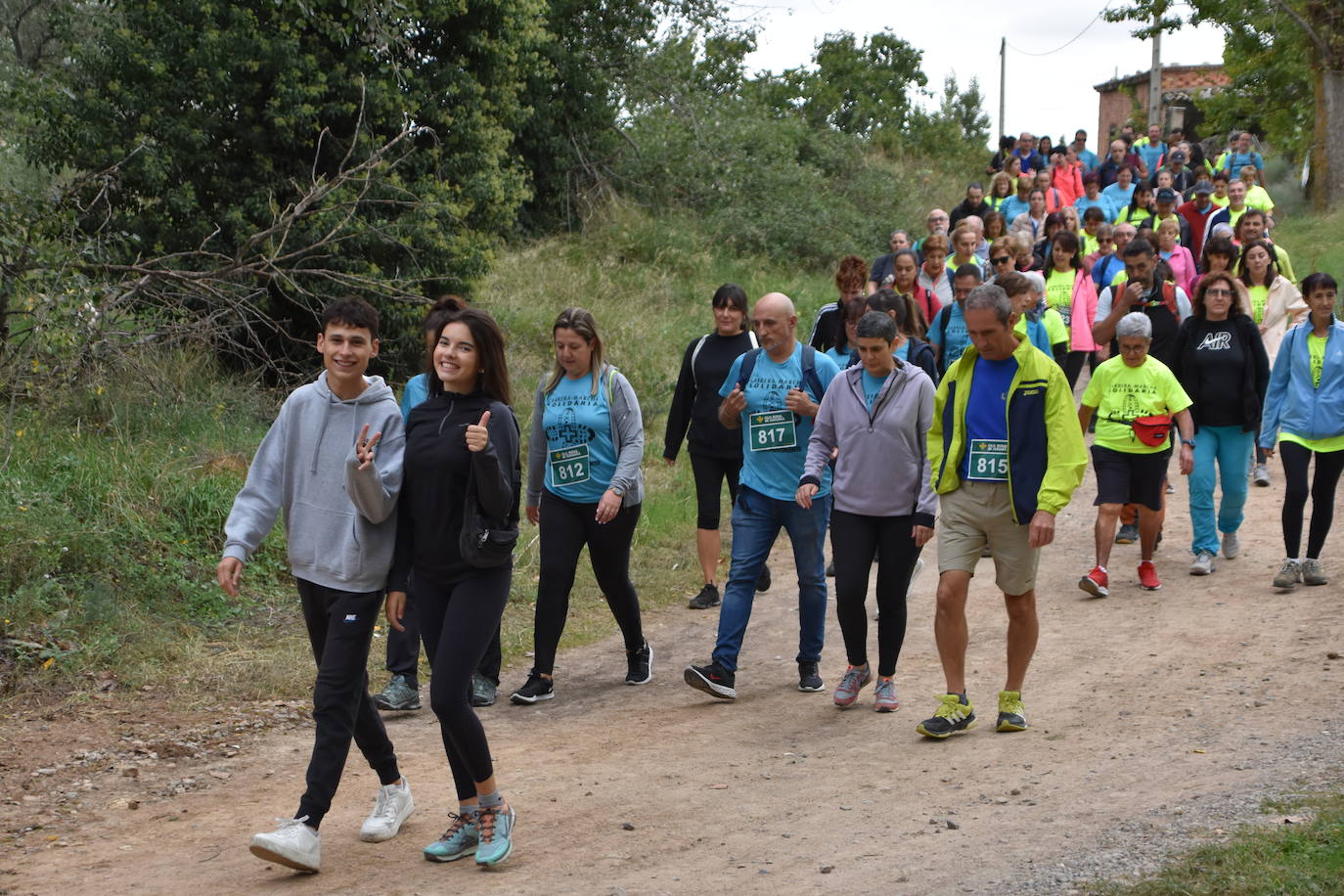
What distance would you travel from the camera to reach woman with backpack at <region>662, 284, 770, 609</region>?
8555 millimetres

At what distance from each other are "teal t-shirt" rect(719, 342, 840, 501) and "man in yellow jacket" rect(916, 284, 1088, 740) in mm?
1053

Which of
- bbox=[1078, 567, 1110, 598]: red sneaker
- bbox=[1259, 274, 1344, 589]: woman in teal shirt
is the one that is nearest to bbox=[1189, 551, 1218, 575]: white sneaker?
bbox=[1259, 274, 1344, 589]: woman in teal shirt

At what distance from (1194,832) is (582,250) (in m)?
16.9

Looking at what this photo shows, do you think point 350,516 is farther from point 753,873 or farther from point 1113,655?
point 1113,655

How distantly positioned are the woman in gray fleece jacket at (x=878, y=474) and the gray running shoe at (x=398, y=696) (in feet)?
7.41

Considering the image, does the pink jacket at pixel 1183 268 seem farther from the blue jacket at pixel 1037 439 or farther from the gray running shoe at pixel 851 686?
the blue jacket at pixel 1037 439

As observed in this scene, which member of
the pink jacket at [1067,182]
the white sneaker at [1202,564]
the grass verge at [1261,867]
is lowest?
the grass verge at [1261,867]

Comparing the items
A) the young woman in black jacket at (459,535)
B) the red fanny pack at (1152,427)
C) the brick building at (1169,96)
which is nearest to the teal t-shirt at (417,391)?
the young woman in black jacket at (459,535)

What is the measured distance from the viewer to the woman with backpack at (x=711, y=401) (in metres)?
8.55

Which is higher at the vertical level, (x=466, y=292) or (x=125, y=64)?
(x=125, y=64)

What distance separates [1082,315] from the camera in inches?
508

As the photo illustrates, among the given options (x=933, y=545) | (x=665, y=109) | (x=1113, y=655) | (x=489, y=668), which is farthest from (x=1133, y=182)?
(x=489, y=668)

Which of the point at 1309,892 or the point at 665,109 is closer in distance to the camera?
the point at 1309,892

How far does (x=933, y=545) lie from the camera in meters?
11.8
